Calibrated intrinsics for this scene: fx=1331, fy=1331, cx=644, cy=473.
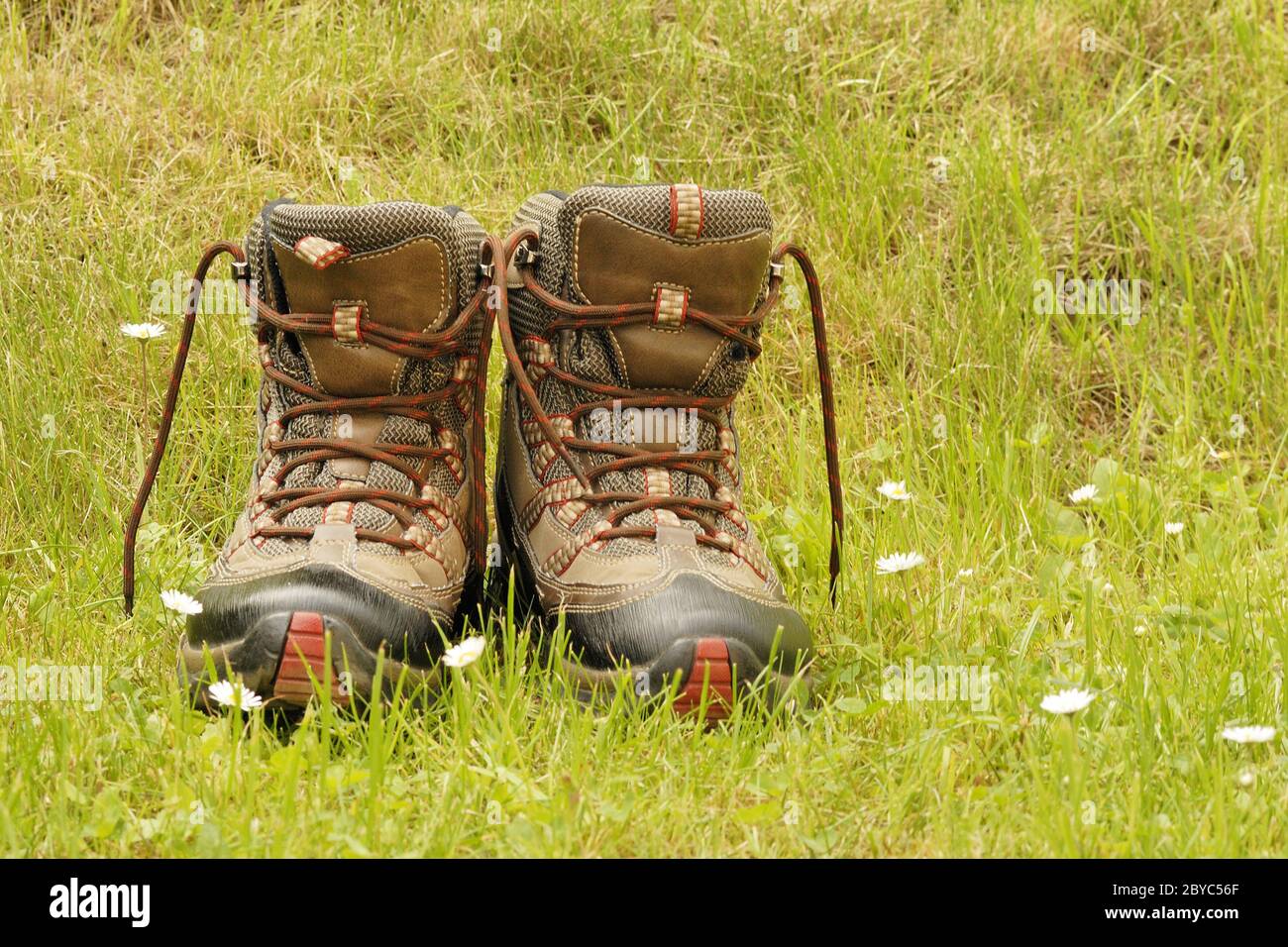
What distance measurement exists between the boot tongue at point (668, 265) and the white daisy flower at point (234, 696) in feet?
2.38

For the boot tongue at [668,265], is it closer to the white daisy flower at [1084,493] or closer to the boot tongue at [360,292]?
the boot tongue at [360,292]

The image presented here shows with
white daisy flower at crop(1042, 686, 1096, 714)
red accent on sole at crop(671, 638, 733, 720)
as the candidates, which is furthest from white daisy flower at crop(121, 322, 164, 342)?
white daisy flower at crop(1042, 686, 1096, 714)

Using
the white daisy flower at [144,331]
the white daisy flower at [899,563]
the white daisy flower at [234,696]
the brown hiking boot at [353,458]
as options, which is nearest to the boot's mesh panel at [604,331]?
the brown hiking boot at [353,458]

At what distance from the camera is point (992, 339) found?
307cm

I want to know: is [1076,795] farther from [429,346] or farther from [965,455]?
[965,455]

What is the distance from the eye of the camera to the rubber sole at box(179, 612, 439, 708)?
174 cm

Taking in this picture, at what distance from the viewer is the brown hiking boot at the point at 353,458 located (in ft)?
5.91

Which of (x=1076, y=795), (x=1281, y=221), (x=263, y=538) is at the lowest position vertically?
(x=1076, y=795)

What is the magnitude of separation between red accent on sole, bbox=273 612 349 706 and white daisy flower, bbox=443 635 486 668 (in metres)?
0.15

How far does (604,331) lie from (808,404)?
1.08m

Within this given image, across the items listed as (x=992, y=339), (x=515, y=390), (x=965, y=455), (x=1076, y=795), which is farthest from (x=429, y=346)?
(x=992, y=339)

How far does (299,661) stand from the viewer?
5.72 feet

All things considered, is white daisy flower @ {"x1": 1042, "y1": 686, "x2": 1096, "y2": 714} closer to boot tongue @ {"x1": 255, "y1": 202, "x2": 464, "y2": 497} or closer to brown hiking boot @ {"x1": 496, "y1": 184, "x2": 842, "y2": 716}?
brown hiking boot @ {"x1": 496, "y1": 184, "x2": 842, "y2": 716}

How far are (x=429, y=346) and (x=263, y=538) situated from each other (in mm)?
381
